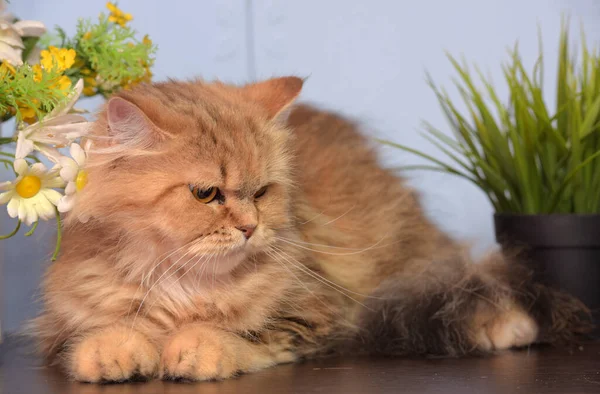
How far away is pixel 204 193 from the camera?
1.27 metres

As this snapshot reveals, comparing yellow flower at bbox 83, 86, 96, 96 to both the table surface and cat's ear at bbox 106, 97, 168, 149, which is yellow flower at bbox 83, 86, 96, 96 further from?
the table surface

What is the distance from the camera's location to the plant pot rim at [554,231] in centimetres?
165

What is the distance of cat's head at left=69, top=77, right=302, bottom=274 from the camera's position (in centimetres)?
125

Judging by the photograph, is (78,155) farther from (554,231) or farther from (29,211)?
(554,231)

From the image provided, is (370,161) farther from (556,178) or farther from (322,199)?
(556,178)

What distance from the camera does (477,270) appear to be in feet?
5.17

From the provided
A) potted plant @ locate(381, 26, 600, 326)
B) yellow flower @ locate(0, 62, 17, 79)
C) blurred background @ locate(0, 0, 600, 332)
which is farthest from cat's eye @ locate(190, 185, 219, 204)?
blurred background @ locate(0, 0, 600, 332)

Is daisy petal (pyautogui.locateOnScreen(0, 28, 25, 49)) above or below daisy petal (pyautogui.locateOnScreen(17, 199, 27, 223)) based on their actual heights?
above

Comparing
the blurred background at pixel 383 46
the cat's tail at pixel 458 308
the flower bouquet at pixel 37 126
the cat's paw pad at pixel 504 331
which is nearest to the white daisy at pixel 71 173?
the flower bouquet at pixel 37 126

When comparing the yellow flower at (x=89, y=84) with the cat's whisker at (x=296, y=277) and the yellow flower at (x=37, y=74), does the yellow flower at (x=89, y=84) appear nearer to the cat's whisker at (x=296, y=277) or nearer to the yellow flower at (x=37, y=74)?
the yellow flower at (x=37, y=74)

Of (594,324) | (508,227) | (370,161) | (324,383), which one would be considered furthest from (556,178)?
(324,383)

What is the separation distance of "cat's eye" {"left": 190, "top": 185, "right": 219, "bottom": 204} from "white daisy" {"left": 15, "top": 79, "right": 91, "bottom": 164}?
0.66 feet

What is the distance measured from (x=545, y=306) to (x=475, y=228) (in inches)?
39.8

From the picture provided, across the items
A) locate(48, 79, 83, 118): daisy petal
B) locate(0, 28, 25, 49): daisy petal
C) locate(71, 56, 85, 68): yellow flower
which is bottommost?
locate(48, 79, 83, 118): daisy petal
